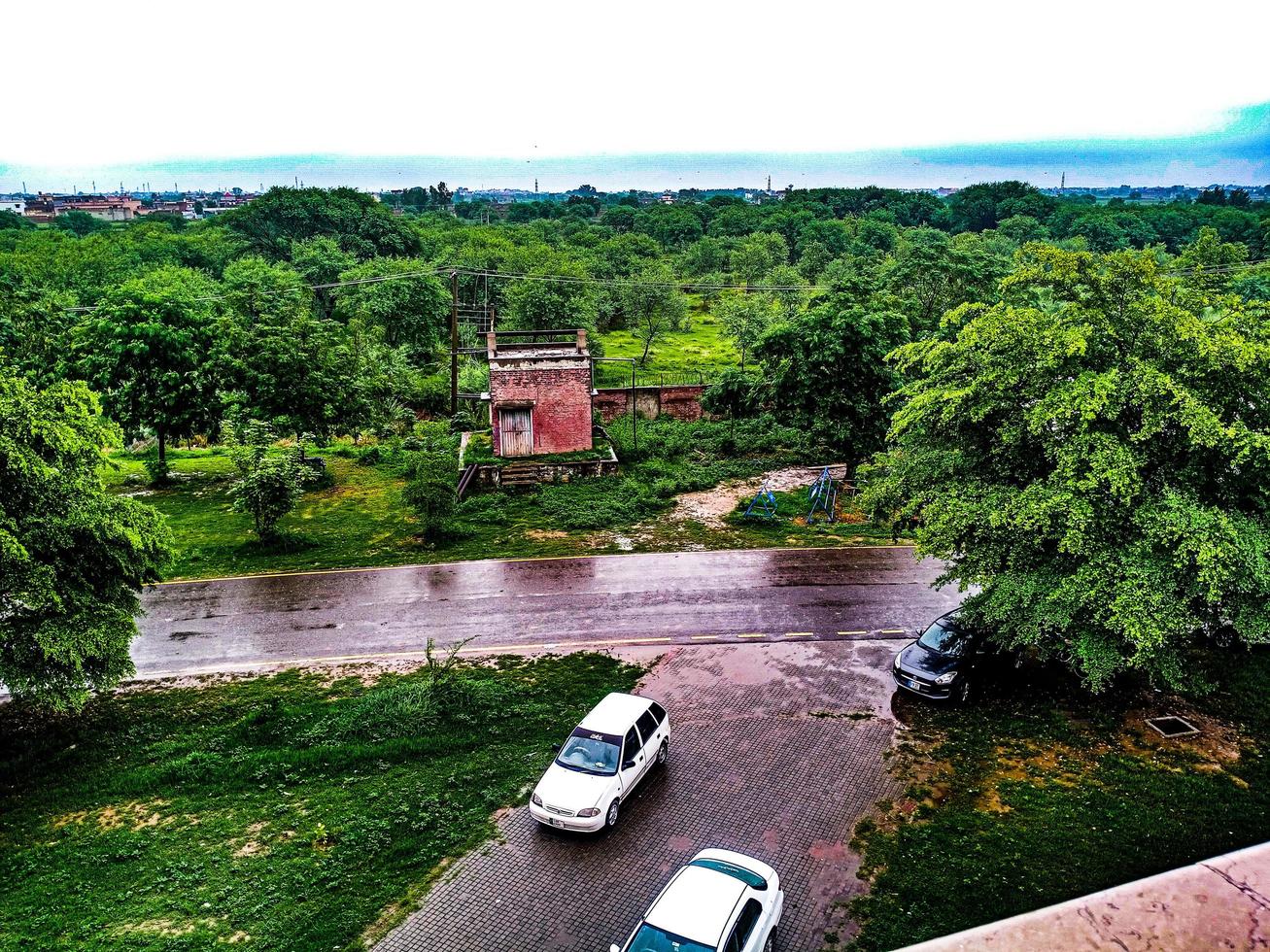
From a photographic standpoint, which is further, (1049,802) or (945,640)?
(945,640)

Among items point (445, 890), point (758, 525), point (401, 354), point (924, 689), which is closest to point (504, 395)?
point (758, 525)

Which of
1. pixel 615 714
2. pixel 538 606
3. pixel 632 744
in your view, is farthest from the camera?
pixel 538 606

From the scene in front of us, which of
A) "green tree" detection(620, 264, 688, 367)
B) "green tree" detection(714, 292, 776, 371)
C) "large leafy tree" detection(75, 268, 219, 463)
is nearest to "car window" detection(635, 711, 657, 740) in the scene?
"large leafy tree" detection(75, 268, 219, 463)

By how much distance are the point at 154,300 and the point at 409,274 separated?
24.7 metres

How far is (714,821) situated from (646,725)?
1892mm

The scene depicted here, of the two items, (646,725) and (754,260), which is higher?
(754,260)

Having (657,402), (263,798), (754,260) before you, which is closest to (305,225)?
(754,260)

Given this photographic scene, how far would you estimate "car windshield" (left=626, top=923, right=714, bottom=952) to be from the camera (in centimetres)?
962

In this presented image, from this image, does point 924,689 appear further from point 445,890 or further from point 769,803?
point 445,890

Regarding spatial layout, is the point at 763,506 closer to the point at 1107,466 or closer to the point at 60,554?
the point at 1107,466

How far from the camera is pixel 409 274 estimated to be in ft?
173

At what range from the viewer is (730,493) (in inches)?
1206

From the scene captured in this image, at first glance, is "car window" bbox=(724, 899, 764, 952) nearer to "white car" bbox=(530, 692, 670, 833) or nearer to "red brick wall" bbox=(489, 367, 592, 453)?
"white car" bbox=(530, 692, 670, 833)

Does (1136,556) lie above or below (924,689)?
above
